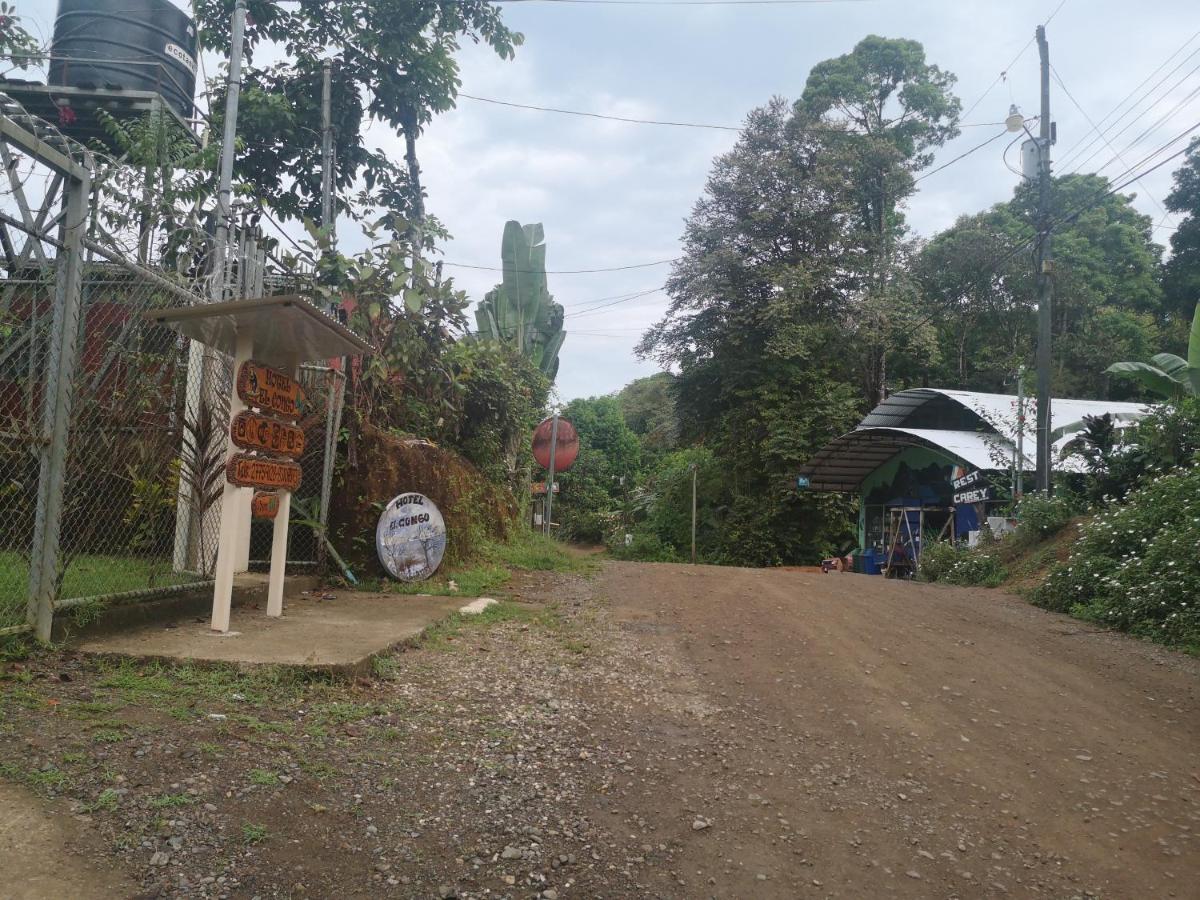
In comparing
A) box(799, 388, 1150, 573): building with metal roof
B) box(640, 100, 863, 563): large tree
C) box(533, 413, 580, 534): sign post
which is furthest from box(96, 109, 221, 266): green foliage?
box(640, 100, 863, 563): large tree

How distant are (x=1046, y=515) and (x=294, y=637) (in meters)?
11.6

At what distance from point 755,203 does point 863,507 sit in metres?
9.71

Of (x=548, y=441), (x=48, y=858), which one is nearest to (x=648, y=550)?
(x=548, y=441)

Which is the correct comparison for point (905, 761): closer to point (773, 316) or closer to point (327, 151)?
point (327, 151)

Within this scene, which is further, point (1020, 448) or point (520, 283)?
point (520, 283)

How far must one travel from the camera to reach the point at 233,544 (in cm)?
532

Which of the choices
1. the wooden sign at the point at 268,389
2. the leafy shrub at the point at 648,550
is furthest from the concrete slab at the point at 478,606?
the leafy shrub at the point at 648,550

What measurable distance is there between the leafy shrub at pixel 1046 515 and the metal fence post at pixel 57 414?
41.9 ft

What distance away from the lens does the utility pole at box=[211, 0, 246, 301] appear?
6.85 meters

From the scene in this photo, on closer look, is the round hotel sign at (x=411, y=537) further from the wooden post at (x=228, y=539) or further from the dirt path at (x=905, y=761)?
the wooden post at (x=228, y=539)

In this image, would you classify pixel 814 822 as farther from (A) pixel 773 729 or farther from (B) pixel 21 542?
(B) pixel 21 542

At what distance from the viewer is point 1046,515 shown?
42.4 feet

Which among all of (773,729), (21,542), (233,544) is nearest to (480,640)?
(233,544)

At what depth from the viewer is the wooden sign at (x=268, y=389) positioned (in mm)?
5527
